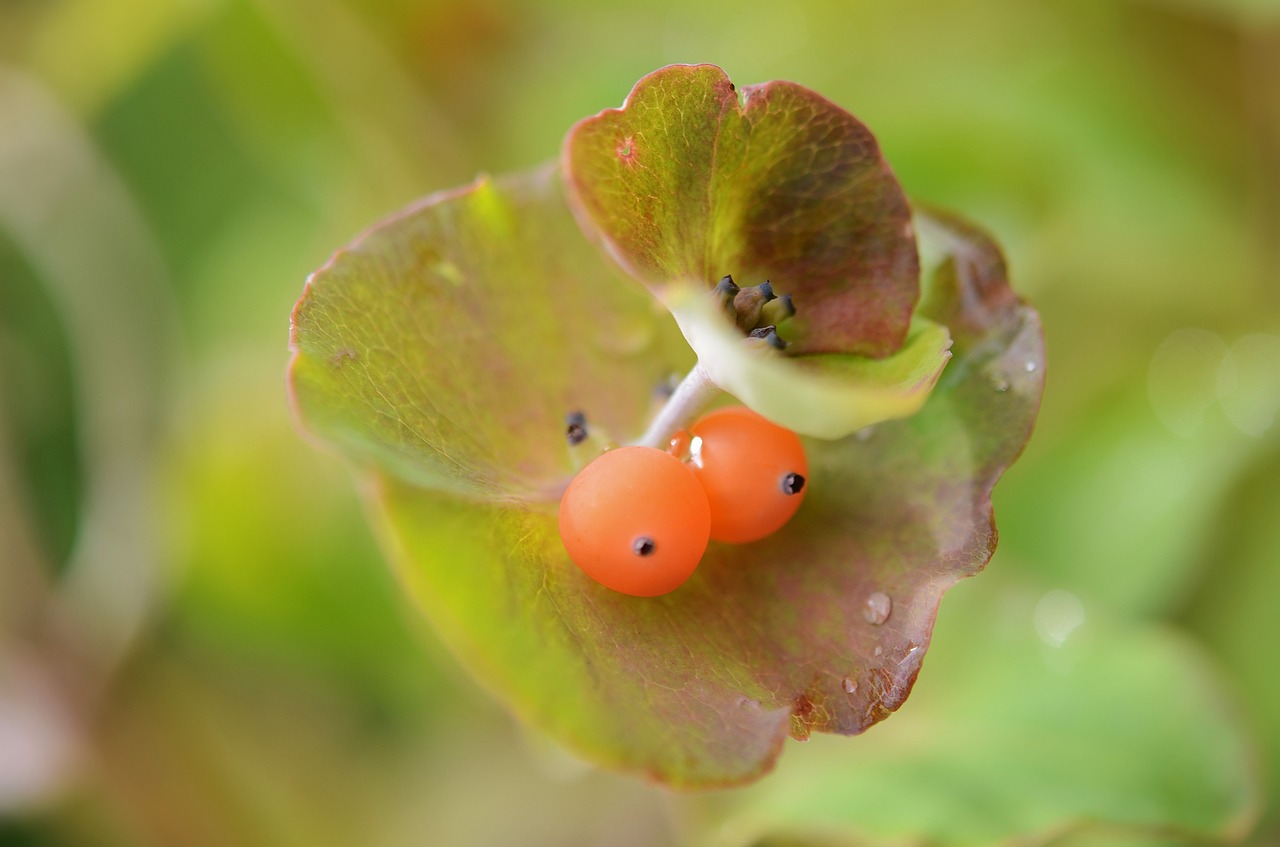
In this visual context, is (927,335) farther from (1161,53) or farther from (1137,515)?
(1161,53)

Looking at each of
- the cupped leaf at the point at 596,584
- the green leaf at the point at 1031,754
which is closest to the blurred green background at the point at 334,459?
the green leaf at the point at 1031,754

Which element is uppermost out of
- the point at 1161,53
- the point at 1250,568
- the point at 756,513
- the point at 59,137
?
the point at 59,137

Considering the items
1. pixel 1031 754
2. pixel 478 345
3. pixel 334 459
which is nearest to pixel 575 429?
pixel 478 345

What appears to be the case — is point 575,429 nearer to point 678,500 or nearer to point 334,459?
point 678,500

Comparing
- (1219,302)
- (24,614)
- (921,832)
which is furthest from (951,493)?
(24,614)

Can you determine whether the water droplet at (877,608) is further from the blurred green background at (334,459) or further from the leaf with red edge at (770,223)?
the blurred green background at (334,459)

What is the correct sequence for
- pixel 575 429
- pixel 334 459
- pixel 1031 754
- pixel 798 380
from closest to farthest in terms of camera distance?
pixel 798 380 < pixel 575 429 < pixel 1031 754 < pixel 334 459

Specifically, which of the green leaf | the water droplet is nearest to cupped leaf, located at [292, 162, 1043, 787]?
the water droplet
